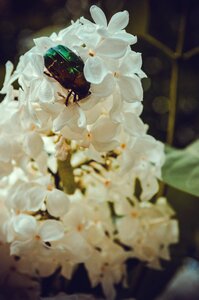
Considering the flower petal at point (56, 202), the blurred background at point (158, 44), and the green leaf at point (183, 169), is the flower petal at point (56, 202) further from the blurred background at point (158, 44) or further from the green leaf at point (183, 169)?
the blurred background at point (158, 44)

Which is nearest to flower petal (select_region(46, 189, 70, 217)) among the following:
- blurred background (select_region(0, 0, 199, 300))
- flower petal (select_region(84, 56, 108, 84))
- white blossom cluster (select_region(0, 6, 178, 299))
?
white blossom cluster (select_region(0, 6, 178, 299))

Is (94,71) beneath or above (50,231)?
above

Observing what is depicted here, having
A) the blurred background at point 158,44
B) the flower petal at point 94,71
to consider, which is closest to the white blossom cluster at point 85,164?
the flower petal at point 94,71

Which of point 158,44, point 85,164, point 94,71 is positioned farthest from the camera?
point 158,44

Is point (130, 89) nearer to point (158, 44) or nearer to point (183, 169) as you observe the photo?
point (183, 169)

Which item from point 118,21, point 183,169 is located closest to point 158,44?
point 183,169

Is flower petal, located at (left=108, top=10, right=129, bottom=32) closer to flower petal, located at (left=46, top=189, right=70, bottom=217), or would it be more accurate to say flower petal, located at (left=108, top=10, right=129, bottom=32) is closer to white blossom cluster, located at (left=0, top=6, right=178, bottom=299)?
white blossom cluster, located at (left=0, top=6, right=178, bottom=299)

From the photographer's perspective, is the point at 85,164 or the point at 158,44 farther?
the point at 158,44
